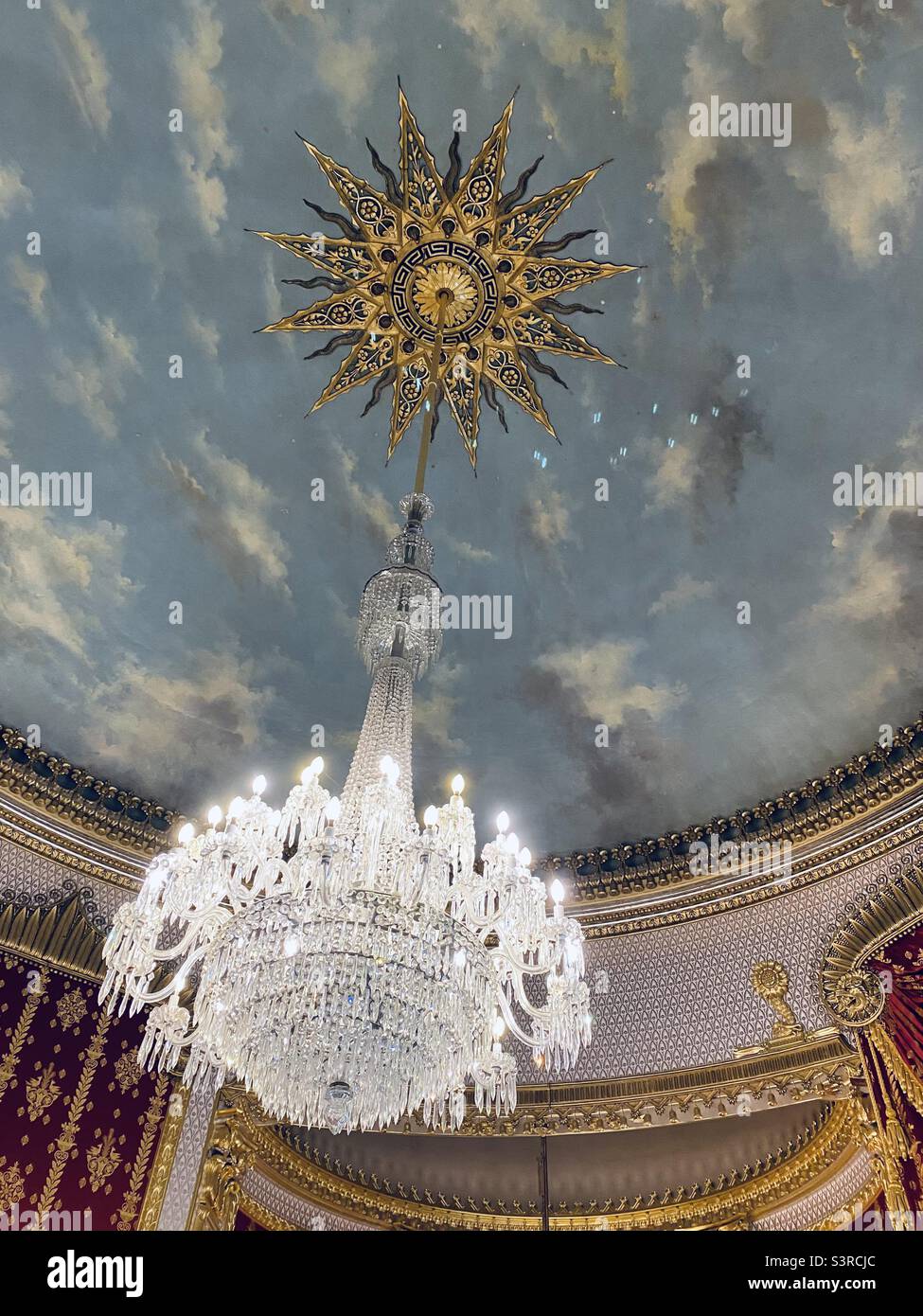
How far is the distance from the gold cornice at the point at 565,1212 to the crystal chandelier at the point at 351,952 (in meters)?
2.87

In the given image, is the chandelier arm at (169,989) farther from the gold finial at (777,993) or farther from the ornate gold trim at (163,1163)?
the gold finial at (777,993)

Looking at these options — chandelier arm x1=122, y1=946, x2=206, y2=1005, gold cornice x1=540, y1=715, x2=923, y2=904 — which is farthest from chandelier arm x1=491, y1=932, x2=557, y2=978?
gold cornice x1=540, y1=715, x2=923, y2=904

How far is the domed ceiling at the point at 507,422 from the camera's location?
18.6 ft

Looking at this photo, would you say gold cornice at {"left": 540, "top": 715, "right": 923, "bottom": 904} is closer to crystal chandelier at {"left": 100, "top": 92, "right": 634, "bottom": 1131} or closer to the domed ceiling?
the domed ceiling

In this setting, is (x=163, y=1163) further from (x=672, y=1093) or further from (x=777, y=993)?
(x=777, y=993)

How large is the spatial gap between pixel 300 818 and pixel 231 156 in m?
4.10

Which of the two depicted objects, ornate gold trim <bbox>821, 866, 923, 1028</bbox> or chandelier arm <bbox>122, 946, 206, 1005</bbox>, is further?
ornate gold trim <bbox>821, 866, 923, 1028</bbox>

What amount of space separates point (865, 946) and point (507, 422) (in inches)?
167

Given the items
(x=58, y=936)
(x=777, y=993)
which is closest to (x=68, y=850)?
(x=58, y=936)

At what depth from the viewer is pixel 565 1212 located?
7.77 meters

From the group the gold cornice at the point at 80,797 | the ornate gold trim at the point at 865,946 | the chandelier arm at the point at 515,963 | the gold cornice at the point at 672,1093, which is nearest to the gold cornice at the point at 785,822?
the ornate gold trim at the point at 865,946

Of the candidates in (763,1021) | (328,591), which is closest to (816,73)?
(328,591)

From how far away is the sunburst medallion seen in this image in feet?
19.3

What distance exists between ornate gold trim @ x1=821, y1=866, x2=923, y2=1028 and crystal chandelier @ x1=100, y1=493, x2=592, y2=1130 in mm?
2570
